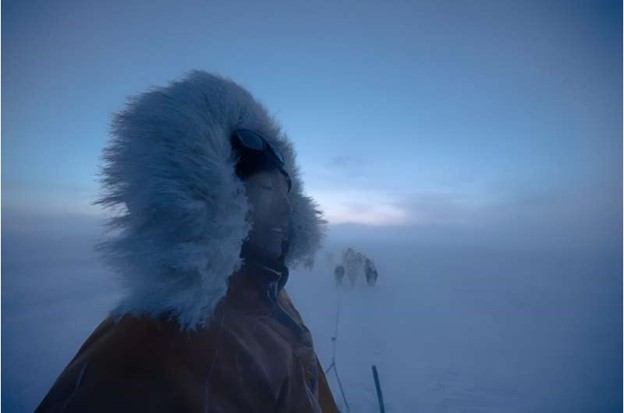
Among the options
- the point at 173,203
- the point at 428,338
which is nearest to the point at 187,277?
the point at 173,203

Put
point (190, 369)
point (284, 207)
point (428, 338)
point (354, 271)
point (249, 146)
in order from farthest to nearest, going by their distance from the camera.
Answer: point (354, 271) → point (428, 338) → point (284, 207) → point (249, 146) → point (190, 369)

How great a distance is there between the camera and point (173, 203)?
0.94 m

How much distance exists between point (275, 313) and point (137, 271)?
0.72m

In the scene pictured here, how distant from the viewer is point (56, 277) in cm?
820

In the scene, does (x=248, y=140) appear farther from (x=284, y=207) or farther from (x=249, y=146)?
(x=284, y=207)

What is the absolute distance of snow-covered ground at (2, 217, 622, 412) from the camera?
3.71 m

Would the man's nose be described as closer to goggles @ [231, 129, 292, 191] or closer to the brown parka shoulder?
goggles @ [231, 129, 292, 191]

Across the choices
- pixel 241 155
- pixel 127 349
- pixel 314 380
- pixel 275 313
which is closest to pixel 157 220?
pixel 127 349

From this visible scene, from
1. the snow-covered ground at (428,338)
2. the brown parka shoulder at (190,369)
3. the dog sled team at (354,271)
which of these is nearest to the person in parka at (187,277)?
the brown parka shoulder at (190,369)

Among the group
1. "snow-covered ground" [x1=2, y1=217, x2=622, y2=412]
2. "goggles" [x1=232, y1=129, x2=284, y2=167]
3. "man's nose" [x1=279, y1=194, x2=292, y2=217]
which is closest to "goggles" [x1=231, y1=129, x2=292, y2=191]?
"goggles" [x1=232, y1=129, x2=284, y2=167]

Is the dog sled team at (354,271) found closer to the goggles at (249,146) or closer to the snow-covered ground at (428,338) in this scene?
the snow-covered ground at (428,338)

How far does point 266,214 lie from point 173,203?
49 centimetres

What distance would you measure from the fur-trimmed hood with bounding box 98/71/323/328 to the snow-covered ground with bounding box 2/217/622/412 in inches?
9.9

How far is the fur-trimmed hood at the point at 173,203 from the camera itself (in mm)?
917
